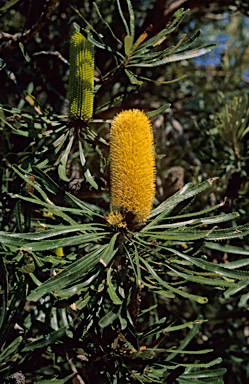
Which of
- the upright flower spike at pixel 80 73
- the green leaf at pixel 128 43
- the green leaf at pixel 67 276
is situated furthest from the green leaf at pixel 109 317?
the green leaf at pixel 128 43

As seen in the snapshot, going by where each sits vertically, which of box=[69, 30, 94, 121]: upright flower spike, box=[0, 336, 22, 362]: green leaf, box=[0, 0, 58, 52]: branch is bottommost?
box=[0, 336, 22, 362]: green leaf

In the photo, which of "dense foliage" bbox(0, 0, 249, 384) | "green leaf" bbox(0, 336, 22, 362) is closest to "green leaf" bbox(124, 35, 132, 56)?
"dense foliage" bbox(0, 0, 249, 384)

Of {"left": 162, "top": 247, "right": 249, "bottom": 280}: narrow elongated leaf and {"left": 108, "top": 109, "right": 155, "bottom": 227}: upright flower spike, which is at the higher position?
{"left": 108, "top": 109, "right": 155, "bottom": 227}: upright flower spike

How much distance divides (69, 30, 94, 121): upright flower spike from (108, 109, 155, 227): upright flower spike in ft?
0.58

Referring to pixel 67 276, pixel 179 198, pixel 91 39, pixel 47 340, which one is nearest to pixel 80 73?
pixel 91 39

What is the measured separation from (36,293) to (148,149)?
1.44ft

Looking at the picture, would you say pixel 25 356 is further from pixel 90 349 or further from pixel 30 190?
pixel 30 190

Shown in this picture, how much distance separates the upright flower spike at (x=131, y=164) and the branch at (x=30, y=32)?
0.57 meters

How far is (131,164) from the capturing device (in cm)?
81

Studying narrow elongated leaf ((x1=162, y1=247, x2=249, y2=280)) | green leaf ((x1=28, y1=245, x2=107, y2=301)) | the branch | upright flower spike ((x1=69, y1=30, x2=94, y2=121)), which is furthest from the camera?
the branch

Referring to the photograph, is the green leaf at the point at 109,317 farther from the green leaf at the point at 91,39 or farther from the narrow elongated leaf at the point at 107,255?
the green leaf at the point at 91,39

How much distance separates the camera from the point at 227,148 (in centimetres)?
194

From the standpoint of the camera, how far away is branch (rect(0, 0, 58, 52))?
1.11 m

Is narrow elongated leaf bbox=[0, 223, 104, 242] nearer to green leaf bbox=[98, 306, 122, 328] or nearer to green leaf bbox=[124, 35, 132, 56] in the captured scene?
green leaf bbox=[98, 306, 122, 328]
